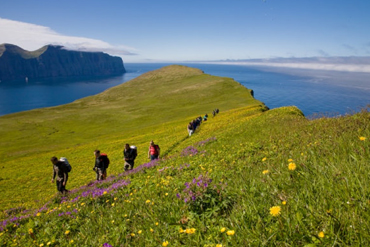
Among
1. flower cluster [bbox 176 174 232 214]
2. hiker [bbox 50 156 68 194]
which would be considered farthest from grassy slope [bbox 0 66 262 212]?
flower cluster [bbox 176 174 232 214]

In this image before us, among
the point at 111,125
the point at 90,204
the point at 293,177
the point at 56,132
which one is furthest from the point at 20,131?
the point at 293,177

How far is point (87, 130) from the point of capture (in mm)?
75750

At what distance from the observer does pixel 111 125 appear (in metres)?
80.2

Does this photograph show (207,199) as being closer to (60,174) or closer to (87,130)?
(60,174)

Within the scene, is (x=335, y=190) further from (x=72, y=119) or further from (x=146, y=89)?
(x=146, y=89)

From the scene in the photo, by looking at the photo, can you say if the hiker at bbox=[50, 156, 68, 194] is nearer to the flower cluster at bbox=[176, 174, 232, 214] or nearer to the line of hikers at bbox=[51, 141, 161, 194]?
the line of hikers at bbox=[51, 141, 161, 194]

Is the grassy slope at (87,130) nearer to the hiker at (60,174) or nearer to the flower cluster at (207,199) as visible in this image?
the hiker at (60,174)

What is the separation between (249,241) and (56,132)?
8556 cm

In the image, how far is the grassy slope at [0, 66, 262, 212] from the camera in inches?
1096

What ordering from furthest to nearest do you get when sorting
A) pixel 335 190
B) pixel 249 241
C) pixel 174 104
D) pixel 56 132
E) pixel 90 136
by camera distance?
pixel 174 104 → pixel 56 132 → pixel 90 136 → pixel 335 190 → pixel 249 241

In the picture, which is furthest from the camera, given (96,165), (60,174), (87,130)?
(87,130)

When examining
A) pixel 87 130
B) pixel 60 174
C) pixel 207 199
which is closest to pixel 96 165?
pixel 60 174

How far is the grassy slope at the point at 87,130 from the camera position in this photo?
27828mm

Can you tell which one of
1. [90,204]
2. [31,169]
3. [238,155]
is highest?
[238,155]
